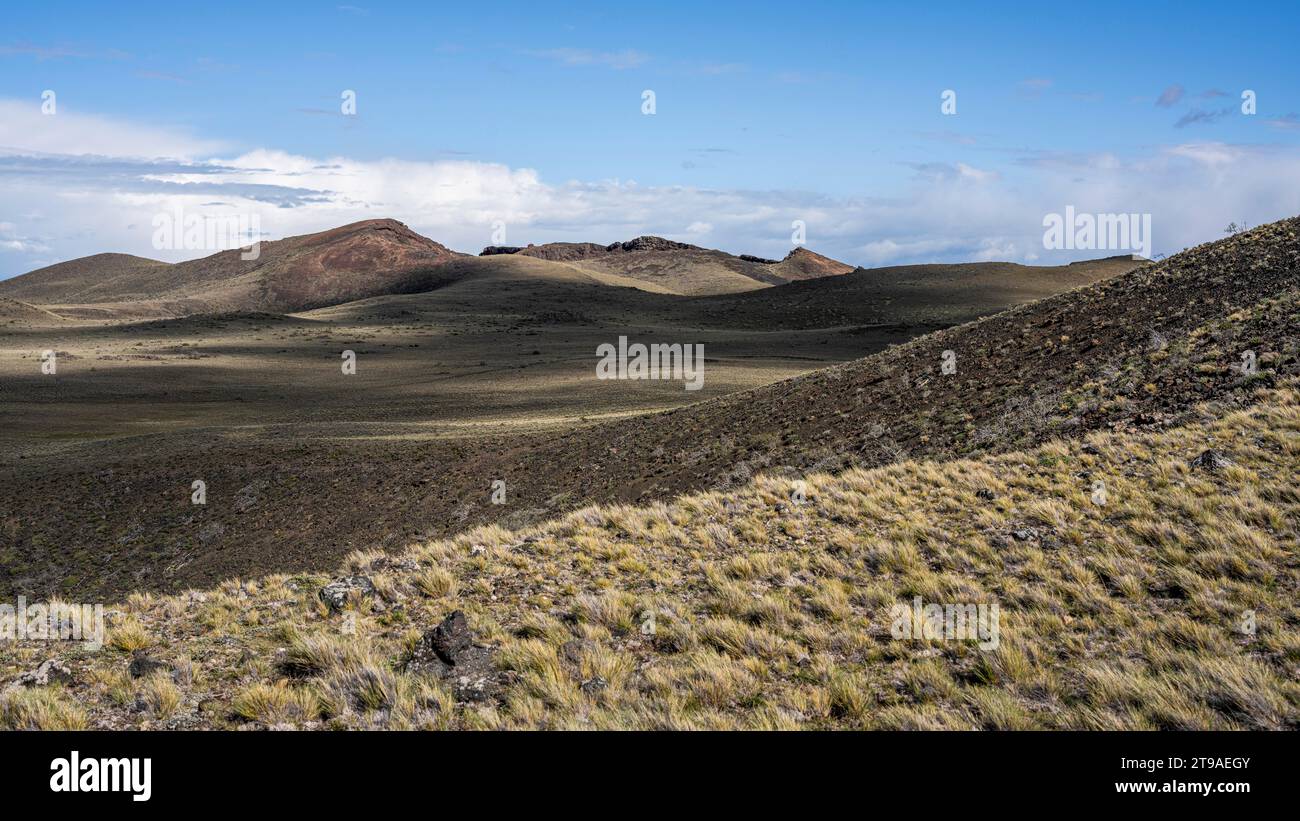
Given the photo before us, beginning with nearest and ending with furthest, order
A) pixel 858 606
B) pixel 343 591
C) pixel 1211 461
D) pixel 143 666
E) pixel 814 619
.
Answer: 1. pixel 143 666
2. pixel 814 619
3. pixel 858 606
4. pixel 343 591
5. pixel 1211 461

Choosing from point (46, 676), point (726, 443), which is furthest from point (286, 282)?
point (46, 676)

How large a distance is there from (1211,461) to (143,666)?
1449 cm

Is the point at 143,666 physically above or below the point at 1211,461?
below

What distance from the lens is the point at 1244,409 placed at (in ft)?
50.2

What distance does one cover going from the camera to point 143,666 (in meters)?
8.24

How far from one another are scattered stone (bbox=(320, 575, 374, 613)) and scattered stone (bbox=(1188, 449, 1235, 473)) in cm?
1232

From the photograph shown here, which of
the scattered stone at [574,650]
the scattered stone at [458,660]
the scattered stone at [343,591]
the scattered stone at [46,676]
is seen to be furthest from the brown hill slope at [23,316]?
the scattered stone at [574,650]

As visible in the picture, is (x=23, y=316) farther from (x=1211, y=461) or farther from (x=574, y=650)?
(x=1211, y=461)

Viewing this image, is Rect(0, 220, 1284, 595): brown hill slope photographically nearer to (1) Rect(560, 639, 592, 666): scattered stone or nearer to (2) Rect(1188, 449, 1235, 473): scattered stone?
(2) Rect(1188, 449, 1235, 473): scattered stone

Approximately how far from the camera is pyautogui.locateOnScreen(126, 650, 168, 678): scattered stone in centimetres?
819

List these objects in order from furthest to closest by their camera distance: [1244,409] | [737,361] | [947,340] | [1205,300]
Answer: [737,361] → [947,340] → [1205,300] → [1244,409]

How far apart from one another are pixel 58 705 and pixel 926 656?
782 centimetres
